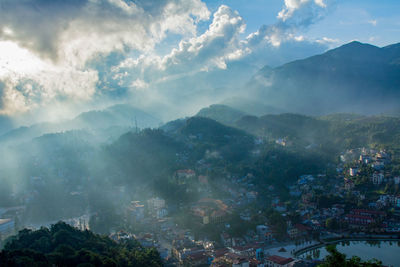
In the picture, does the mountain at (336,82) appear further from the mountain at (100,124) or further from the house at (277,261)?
the house at (277,261)

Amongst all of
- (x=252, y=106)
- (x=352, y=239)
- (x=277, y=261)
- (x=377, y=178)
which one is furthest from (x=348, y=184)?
(x=252, y=106)

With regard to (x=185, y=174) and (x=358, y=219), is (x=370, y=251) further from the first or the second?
(x=185, y=174)

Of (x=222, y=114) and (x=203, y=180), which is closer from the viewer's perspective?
(x=203, y=180)

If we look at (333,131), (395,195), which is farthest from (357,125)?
(395,195)

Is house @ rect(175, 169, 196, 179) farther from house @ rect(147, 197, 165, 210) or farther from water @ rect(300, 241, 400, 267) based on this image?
water @ rect(300, 241, 400, 267)

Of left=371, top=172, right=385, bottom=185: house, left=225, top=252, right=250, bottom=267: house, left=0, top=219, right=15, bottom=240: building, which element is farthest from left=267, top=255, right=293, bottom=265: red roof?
left=0, top=219, right=15, bottom=240: building

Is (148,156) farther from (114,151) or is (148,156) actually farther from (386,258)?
(386,258)
